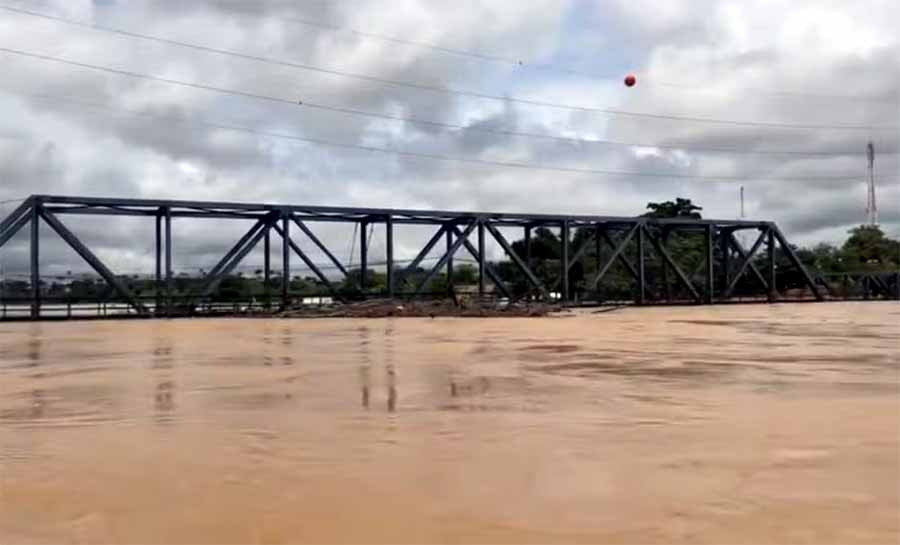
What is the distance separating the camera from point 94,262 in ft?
141

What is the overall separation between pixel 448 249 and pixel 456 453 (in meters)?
45.9

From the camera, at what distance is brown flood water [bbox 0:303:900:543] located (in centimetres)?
537

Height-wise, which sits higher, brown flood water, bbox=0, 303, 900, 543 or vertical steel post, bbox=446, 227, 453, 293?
vertical steel post, bbox=446, 227, 453, 293

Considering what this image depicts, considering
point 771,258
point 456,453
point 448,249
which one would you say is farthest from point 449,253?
point 456,453

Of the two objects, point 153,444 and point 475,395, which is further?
point 475,395

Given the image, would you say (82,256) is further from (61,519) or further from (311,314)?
(61,519)

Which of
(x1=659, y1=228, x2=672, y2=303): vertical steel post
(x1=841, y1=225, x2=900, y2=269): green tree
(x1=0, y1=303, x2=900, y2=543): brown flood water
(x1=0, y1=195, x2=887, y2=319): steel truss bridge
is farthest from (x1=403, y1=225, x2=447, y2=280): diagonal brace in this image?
(x1=841, y1=225, x2=900, y2=269): green tree

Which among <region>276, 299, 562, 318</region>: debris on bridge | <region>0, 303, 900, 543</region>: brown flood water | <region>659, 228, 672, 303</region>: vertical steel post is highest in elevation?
<region>659, 228, 672, 303</region>: vertical steel post

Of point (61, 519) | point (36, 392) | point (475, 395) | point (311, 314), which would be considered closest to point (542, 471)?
point (61, 519)

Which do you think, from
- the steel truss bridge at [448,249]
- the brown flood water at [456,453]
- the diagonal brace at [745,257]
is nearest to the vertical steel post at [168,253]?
the steel truss bridge at [448,249]

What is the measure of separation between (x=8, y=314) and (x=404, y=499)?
39.6 meters

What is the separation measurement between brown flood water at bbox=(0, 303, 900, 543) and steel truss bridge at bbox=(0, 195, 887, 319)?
28.9m

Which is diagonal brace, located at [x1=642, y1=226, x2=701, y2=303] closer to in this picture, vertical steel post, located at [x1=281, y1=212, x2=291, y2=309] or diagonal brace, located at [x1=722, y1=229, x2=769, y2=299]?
diagonal brace, located at [x1=722, y1=229, x2=769, y2=299]

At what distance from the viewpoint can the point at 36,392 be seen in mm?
12023
